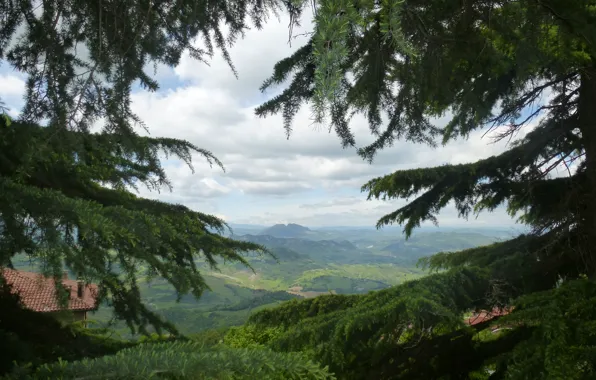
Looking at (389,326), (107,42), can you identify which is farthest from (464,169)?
(107,42)

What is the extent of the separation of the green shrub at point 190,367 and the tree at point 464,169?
2.58ft

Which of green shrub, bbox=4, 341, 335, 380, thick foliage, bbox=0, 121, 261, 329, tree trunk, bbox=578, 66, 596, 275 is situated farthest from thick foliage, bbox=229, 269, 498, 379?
tree trunk, bbox=578, 66, 596, 275

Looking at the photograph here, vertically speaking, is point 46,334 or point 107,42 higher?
point 107,42

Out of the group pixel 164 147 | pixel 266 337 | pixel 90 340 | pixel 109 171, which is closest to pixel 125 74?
pixel 109 171

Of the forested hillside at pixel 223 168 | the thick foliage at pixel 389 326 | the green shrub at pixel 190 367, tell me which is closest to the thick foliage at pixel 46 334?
the forested hillside at pixel 223 168

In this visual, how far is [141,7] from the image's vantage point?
2.70m

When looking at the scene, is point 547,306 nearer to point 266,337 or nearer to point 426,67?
point 426,67

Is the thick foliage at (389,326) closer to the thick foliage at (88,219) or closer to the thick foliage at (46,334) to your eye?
the thick foliage at (88,219)

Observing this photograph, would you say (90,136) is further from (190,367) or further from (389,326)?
(389,326)

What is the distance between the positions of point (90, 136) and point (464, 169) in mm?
5006

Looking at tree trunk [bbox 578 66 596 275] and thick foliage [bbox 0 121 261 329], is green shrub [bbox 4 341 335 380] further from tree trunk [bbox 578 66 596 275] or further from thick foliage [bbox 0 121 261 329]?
tree trunk [bbox 578 66 596 275]

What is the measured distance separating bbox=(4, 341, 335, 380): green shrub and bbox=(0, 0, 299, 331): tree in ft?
1.63

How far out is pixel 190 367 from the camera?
1147 millimetres

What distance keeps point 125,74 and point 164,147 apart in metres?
1.79
